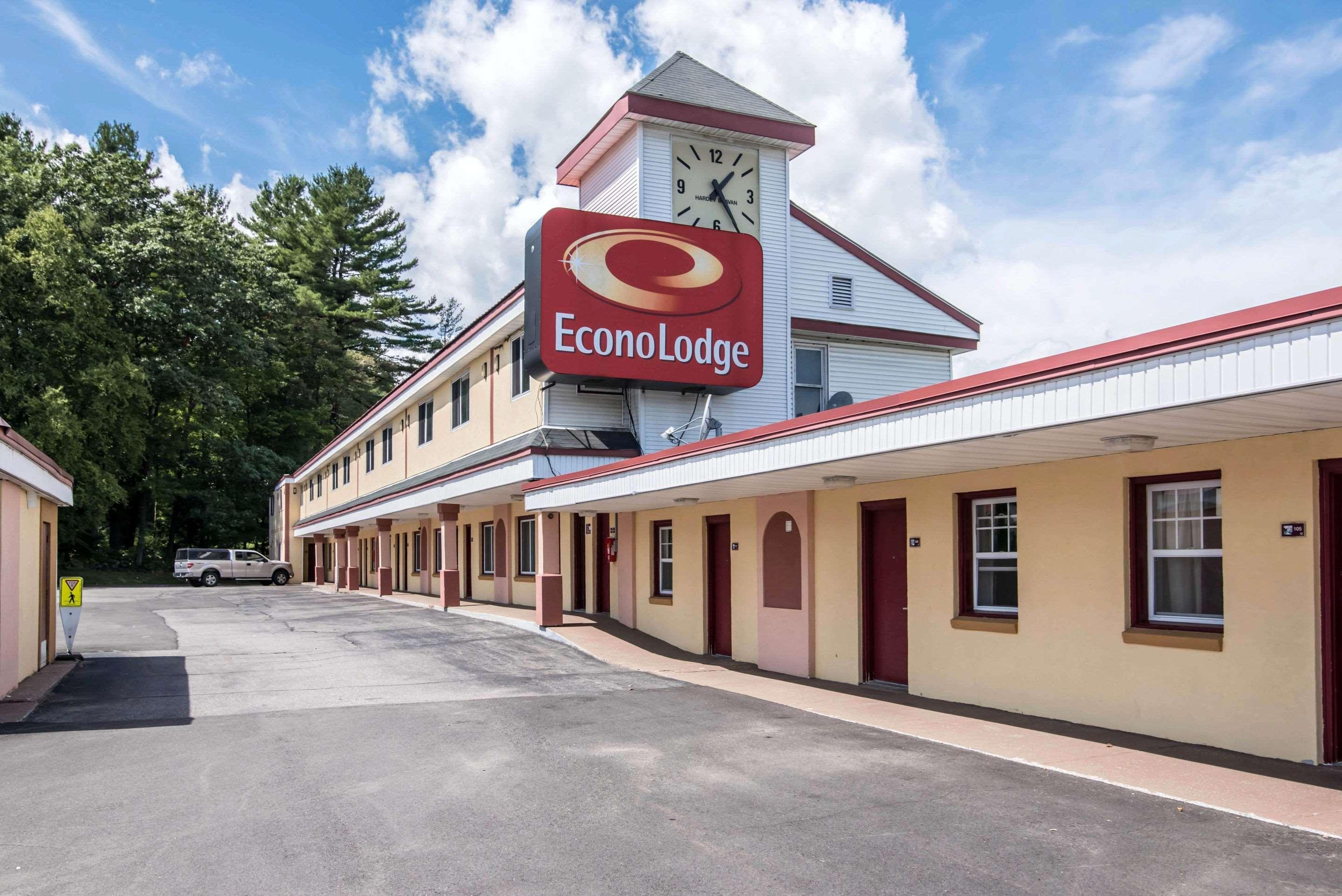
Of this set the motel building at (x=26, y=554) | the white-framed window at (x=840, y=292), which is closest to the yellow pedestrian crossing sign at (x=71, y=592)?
the motel building at (x=26, y=554)

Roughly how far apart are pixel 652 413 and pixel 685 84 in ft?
24.0

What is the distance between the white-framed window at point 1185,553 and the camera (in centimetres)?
885

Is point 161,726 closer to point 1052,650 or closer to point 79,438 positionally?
point 1052,650

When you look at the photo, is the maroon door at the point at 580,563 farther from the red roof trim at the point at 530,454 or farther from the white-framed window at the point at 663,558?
the white-framed window at the point at 663,558

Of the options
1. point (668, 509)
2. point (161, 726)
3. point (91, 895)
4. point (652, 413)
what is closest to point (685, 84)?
point (652, 413)

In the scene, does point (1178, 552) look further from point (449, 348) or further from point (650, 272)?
point (449, 348)

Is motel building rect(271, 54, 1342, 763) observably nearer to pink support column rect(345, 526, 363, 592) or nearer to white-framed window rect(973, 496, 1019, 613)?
white-framed window rect(973, 496, 1019, 613)

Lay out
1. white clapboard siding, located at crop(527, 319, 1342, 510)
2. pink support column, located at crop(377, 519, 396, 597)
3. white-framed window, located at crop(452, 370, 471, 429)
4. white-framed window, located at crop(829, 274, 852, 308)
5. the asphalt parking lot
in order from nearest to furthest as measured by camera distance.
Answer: the asphalt parking lot
white clapboard siding, located at crop(527, 319, 1342, 510)
white-framed window, located at crop(829, 274, 852, 308)
white-framed window, located at crop(452, 370, 471, 429)
pink support column, located at crop(377, 519, 396, 597)

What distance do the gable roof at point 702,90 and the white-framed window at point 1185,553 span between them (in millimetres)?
15296

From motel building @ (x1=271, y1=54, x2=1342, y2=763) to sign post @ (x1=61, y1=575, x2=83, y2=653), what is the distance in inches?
297

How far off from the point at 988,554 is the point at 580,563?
13.6 m

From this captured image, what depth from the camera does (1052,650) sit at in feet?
33.5

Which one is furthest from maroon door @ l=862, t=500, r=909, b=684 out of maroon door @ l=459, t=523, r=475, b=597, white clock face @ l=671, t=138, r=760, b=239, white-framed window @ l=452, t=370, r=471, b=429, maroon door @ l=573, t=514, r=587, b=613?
maroon door @ l=459, t=523, r=475, b=597

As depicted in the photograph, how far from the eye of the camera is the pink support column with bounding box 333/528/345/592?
4166cm
